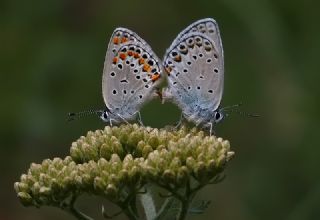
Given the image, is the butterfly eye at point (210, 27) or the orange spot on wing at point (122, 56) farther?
the orange spot on wing at point (122, 56)

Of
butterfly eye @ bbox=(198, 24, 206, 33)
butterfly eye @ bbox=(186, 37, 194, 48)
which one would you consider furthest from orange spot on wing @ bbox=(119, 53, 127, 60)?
butterfly eye @ bbox=(198, 24, 206, 33)

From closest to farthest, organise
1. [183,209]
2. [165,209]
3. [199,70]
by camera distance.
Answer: [183,209] < [165,209] < [199,70]

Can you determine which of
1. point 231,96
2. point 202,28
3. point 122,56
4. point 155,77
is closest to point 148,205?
point 155,77

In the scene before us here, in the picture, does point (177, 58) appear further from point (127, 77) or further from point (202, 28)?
point (127, 77)

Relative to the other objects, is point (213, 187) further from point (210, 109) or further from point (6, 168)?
point (210, 109)

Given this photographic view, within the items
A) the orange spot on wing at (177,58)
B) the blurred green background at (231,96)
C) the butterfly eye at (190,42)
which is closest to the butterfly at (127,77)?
the orange spot on wing at (177,58)

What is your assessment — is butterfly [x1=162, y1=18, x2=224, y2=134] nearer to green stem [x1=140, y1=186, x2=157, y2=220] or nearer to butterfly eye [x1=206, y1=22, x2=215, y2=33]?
butterfly eye [x1=206, y1=22, x2=215, y2=33]

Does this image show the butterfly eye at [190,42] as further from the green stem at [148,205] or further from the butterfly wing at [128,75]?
the green stem at [148,205]
